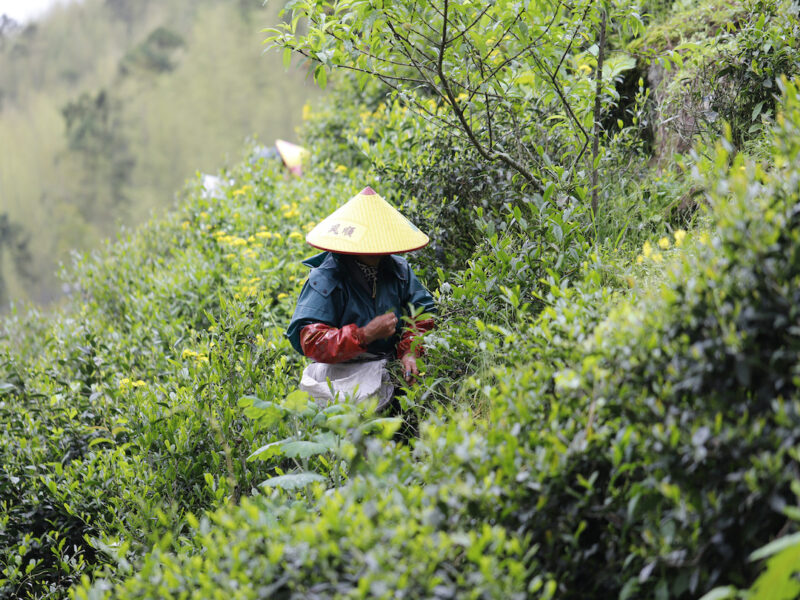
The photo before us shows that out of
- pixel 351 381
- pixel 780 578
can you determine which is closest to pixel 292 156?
pixel 351 381

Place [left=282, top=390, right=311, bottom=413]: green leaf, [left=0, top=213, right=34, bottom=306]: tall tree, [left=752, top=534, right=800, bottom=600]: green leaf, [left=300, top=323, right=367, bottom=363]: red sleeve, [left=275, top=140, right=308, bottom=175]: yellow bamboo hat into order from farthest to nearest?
1. [left=0, top=213, right=34, bottom=306]: tall tree
2. [left=275, top=140, right=308, bottom=175]: yellow bamboo hat
3. [left=300, top=323, right=367, bottom=363]: red sleeve
4. [left=282, top=390, right=311, bottom=413]: green leaf
5. [left=752, top=534, right=800, bottom=600]: green leaf

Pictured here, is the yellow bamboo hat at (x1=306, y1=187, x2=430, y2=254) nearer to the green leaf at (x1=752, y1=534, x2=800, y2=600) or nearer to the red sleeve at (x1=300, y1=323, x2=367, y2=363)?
the red sleeve at (x1=300, y1=323, x2=367, y2=363)

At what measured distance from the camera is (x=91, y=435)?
15.1 ft

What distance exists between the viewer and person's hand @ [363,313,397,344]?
132 inches

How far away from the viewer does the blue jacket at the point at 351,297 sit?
3.43 m

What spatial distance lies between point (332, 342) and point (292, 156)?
22.7 feet

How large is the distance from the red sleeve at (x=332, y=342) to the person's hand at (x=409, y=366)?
0.24 meters

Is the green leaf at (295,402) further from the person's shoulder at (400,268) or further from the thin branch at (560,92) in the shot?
the thin branch at (560,92)

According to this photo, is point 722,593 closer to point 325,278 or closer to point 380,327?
point 380,327

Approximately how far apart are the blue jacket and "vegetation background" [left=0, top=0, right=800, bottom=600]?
0.25m

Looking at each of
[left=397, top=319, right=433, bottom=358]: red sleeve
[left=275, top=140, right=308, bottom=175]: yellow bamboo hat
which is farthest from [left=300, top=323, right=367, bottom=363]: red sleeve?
[left=275, top=140, right=308, bottom=175]: yellow bamboo hat

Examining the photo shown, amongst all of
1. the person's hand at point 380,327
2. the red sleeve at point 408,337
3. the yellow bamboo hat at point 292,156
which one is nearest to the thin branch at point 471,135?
the red sleeve at point 408,337

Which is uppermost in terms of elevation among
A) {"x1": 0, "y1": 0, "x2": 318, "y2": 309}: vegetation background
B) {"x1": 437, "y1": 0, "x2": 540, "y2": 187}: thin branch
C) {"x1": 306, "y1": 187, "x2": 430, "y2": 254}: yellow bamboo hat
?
{"x1": 0, "y1": 0, "x2": 318, "y2": 309}: vegetation background

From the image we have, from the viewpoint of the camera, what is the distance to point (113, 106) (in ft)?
129
